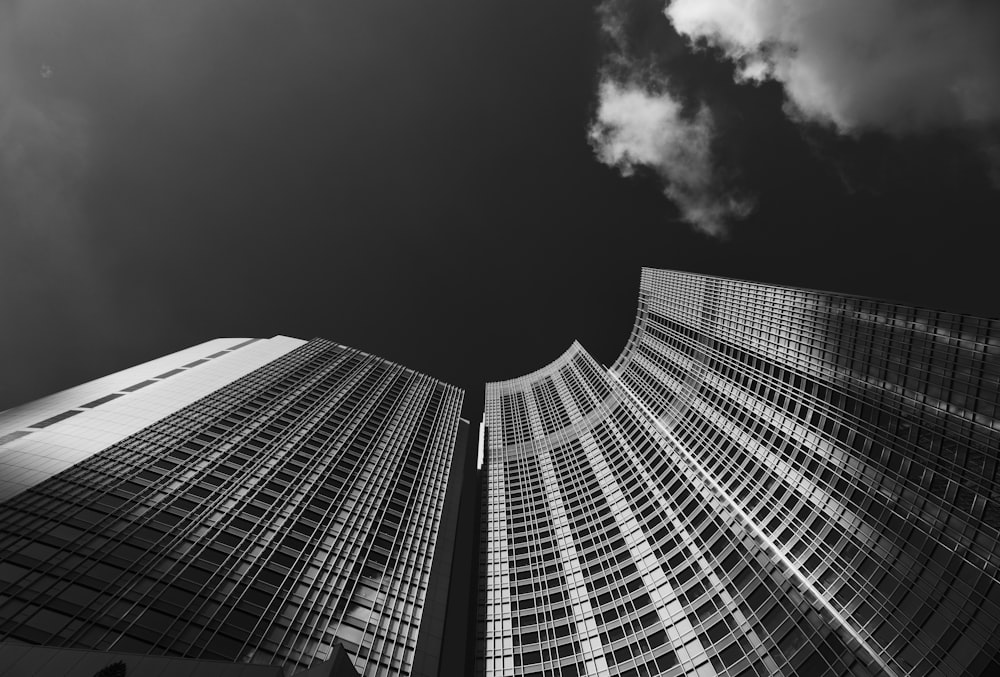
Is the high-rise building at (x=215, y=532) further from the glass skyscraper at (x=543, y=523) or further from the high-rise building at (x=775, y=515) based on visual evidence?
the high-rise building at (x=775, y=515)

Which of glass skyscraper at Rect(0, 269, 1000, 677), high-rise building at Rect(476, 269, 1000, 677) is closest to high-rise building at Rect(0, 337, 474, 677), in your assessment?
glass skyscraper at Rect(0, 269, 1000, 677)

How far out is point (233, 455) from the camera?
176ft

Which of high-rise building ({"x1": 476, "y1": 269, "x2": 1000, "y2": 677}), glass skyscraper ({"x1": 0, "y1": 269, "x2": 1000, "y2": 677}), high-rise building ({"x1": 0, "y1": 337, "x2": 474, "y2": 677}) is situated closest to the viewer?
high-rise building ({"x1": 0, "y1": 337, "x2": 474, "y2": 677})

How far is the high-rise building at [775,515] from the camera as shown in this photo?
1698 inches

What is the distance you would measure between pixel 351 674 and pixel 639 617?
42304 millimetres

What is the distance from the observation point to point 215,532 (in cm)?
4225

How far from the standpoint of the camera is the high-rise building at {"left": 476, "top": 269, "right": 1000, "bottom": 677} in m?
43.1

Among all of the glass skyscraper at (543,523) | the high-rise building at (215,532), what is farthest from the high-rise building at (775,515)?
the high-rise building at (215,532)

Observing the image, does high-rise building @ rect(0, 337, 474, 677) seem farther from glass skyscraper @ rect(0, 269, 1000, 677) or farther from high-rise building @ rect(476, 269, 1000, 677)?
high-rise building @ rect(476, 269, 1000, 677)

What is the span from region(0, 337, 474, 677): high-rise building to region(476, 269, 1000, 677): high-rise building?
1739 cm

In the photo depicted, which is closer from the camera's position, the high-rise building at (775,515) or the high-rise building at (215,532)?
the high-rise building at (215,532)

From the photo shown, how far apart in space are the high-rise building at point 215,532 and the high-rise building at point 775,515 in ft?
57.1

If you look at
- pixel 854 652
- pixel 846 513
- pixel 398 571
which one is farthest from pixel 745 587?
pixel 398 571

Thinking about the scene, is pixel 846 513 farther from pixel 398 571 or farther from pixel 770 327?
pixel 398 571
